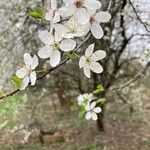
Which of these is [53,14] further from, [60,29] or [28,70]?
[28,70]

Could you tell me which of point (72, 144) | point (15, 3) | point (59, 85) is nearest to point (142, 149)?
point (72, 144)

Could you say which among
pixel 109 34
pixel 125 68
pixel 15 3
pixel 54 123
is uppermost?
pixel 15 3

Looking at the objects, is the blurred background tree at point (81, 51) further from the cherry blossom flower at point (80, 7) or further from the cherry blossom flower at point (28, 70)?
the cherry blossom flower at point (80, 7)

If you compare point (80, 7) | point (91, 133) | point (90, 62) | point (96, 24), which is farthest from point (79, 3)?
point (91, 133)

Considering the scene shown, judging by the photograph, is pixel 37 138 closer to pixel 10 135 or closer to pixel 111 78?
pixel 10 135

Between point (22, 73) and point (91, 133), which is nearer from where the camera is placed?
point (22, 73)
